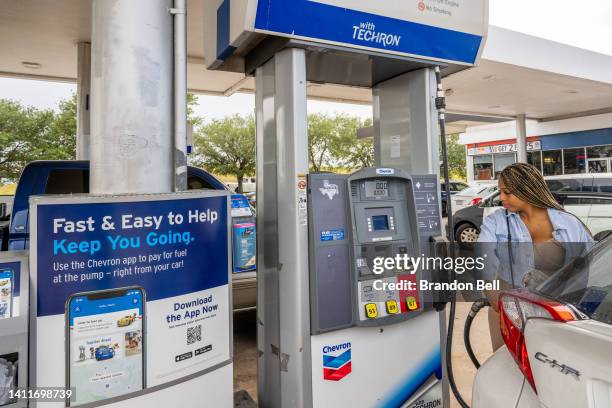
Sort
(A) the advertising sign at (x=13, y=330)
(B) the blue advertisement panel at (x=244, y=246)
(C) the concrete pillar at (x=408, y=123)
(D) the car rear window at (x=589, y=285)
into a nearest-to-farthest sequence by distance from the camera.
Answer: (D) the car rear window at (x=589, y=285), (A) the advertising sign at (x=13, y=330), (C) the concrete pillar at (x=408, y=123), (B) the blue advertisement panel at (x=244, y=246)

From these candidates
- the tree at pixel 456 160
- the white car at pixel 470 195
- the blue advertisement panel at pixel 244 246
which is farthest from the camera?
the tree at pixel 456 160

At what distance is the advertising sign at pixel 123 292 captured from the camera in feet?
5.79

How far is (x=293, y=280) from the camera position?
2451 millimetres

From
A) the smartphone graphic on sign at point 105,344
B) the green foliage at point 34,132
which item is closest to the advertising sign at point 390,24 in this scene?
the smartphone graphic on sign at point 105,344

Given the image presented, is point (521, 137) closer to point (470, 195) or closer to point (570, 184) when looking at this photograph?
point (470, 195)

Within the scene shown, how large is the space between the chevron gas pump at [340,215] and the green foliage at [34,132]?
2446 centimetres

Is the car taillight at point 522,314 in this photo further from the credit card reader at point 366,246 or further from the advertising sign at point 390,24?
the advertising sign at point 390,24

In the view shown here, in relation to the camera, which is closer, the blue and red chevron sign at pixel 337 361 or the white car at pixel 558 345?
the white car at pixel 558 345

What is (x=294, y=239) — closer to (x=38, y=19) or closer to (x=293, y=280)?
(x=293, y=280)

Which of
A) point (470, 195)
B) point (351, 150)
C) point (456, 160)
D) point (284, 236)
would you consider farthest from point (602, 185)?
point (456, 160)

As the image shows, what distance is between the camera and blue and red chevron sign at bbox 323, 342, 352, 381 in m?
2.51

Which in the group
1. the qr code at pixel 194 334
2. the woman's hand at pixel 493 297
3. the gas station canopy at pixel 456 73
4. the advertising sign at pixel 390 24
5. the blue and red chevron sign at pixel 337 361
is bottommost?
the blue and red chevron sign at pixel 337 361

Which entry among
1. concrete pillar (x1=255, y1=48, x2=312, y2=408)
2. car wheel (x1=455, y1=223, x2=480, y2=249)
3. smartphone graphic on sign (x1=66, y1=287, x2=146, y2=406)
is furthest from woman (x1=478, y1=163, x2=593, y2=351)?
Answer: car wheel (x1=455, y1=223, x2=480, y2=249)

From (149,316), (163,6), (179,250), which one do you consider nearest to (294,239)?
(179,250)
